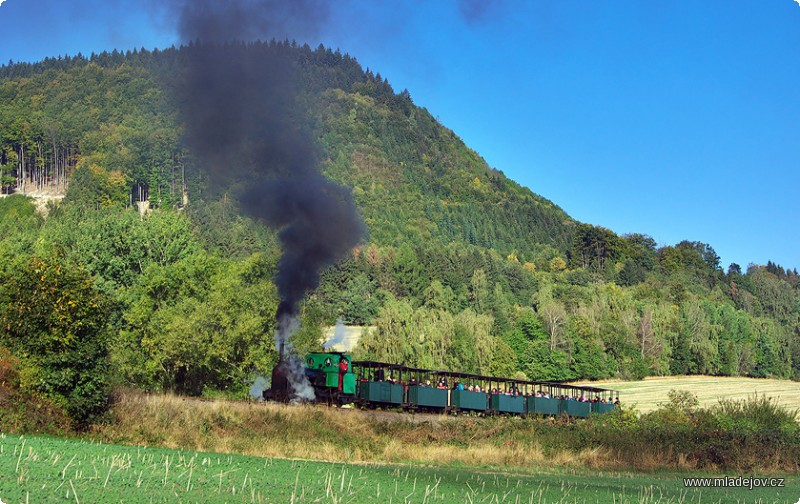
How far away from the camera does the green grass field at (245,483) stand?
54.6 ft

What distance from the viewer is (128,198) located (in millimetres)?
172625

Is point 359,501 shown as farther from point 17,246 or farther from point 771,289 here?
point 771,289

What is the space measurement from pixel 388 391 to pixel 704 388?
71480mm

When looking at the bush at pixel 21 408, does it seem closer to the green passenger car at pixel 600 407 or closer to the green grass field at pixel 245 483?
the green grass field at pixel 245 483

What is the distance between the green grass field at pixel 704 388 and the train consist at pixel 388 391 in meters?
29.1

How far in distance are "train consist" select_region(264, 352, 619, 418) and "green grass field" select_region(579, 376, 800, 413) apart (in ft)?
95.6

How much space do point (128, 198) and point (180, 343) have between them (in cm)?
13111

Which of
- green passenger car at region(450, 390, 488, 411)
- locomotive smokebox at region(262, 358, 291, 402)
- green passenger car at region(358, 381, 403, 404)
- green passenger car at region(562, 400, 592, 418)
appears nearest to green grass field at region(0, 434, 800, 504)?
locomotive smokebox at region(262, 358, 291, 402)

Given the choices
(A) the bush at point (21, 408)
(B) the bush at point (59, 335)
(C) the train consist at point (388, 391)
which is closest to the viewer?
(A) the bush at point (21, 408)

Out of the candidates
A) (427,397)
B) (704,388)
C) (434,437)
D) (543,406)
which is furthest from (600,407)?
(704,388)

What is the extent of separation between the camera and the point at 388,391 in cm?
4434

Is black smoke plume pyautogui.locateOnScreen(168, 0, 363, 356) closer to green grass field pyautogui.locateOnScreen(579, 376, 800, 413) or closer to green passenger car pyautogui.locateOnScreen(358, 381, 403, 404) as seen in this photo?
green passenger car pyautogui.locateOnScreen(358, 381, 403, 404)

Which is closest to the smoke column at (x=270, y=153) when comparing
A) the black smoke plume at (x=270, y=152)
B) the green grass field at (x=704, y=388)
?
the black smoke plume at (x=270, y=152)

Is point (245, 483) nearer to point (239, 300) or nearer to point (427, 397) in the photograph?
point (427, 397)
